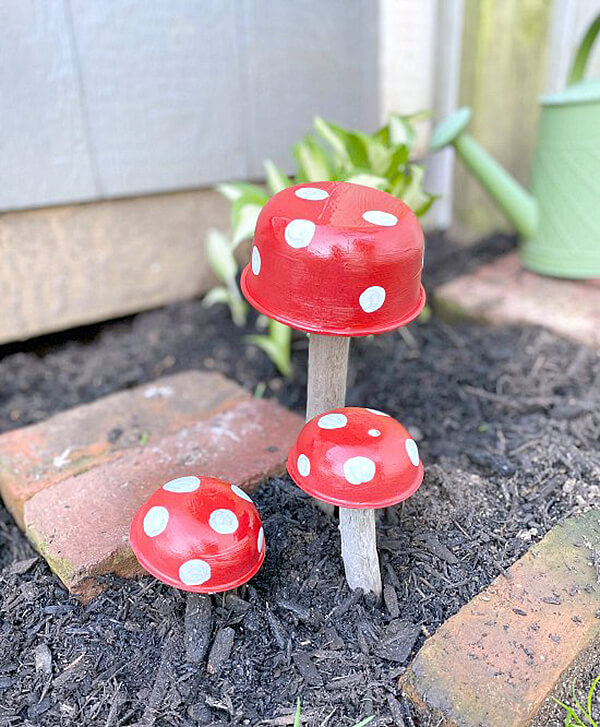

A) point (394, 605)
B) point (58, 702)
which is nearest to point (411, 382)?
point (394, 605)

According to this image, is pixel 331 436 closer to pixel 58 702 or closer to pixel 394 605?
pixel 394 605

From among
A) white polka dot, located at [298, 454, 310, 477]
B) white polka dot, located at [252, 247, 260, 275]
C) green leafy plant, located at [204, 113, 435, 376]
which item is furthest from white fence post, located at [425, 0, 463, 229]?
white polka dot, located at [298, 454, 310, 477]

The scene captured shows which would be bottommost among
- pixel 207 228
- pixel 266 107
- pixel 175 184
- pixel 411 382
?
pixel 411 382

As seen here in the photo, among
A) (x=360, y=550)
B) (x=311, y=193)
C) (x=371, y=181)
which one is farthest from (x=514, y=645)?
(x=371, y=181)

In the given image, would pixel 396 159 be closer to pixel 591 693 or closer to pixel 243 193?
pixel 243 193

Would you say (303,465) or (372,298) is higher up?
(372,298)
